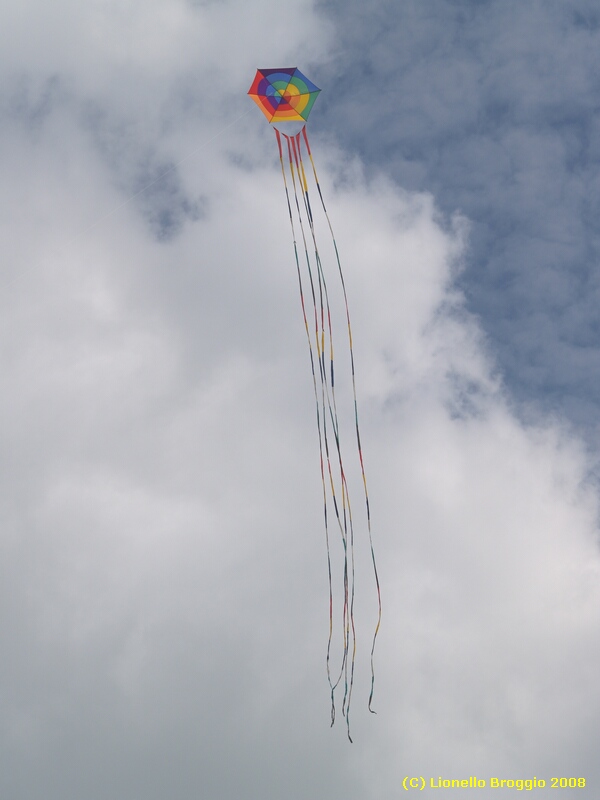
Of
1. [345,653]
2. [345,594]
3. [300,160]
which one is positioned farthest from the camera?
[300,160]

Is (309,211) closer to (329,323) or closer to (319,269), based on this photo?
(319,269)

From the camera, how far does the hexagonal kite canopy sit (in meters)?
24.2

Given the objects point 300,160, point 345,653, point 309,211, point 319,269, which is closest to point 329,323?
point 319,269

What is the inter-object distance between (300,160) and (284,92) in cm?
296

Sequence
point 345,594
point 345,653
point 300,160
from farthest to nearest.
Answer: point 300,160 < point 345,594 < point 345,653

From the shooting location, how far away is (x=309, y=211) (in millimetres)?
21875

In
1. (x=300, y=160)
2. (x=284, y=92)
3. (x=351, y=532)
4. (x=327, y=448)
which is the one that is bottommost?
(x=351, y=532)

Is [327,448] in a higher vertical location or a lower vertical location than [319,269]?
lower

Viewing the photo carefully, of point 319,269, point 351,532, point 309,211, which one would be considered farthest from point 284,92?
point 351,532

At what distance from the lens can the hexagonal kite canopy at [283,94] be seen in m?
24.2

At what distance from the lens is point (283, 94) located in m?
24.5

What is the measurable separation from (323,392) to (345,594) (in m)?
5.97

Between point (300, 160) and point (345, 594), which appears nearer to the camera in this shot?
point (345, 594)

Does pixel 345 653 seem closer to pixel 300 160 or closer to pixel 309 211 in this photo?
pixel 309 211
